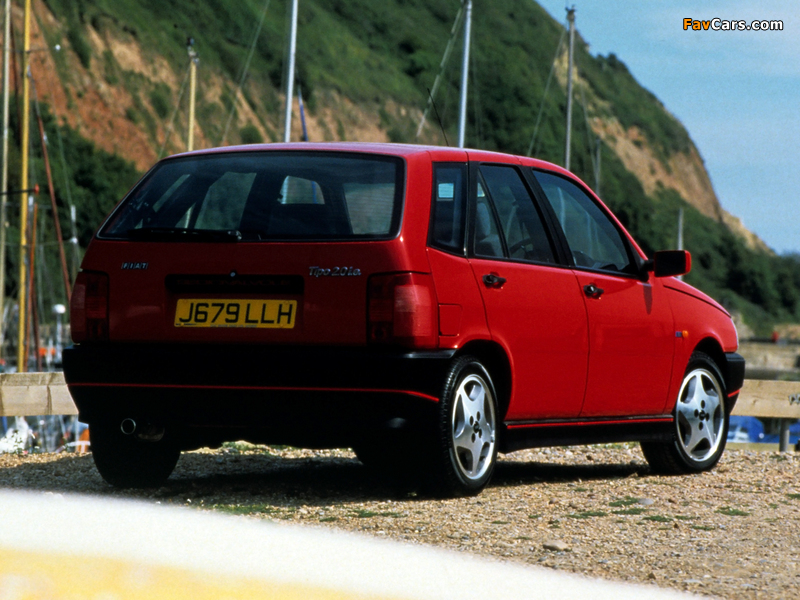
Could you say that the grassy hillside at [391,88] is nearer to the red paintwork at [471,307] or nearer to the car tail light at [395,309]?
the red paintwork at [471,307]

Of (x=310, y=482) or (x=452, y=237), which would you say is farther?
(x=310, y=482)

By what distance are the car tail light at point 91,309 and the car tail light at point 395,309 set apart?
138cm

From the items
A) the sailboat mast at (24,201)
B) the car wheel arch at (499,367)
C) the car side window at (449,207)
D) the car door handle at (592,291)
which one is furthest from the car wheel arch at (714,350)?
the sailboat mast at (24,201)

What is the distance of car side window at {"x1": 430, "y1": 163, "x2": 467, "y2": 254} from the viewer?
6.32 m

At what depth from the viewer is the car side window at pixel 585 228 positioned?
24.5 ft

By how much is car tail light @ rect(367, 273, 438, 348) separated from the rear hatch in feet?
0.14

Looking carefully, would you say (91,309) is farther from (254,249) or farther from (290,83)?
(290,83)

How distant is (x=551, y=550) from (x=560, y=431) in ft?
6.98

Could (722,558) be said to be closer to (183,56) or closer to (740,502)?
(740,502)

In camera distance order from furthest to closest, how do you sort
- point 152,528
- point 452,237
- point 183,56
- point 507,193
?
1. point 183,56
2. point 507,193
3. point 452,237
4. point 152,528

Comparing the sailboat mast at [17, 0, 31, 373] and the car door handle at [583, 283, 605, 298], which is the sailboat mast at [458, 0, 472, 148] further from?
the car door handle at [583, 283, 605, 298]

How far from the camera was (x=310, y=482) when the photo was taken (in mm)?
7359

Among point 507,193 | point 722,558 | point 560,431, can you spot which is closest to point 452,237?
point 507,193

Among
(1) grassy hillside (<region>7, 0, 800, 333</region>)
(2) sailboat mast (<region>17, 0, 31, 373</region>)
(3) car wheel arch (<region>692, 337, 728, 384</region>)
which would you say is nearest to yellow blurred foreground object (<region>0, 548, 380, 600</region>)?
(3) car wheel arch (<region>692, 337, 728, 384</region>)
